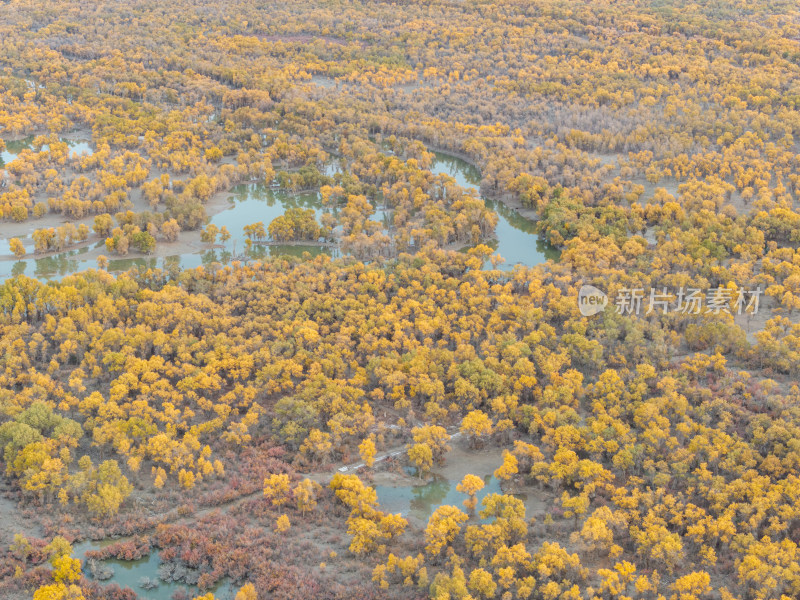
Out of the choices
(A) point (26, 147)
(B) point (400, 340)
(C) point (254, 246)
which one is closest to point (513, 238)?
(C) point (254, 246)

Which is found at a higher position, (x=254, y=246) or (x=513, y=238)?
(x=513, y=238)

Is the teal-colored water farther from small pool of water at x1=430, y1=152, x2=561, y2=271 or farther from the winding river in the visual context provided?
the winding river

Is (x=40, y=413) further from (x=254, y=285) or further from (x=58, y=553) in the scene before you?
(x=254, y=285)

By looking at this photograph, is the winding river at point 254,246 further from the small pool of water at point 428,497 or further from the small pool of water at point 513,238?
the small pool of water at point 428,497

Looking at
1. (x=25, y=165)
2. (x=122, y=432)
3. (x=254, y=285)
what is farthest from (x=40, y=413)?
(x=25, y=165)

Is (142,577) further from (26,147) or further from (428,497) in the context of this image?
(26,147)

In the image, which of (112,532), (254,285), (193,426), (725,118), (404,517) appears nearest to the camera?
(112,532)

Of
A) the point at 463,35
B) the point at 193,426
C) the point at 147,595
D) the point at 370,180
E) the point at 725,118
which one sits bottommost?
the point at 147,595
